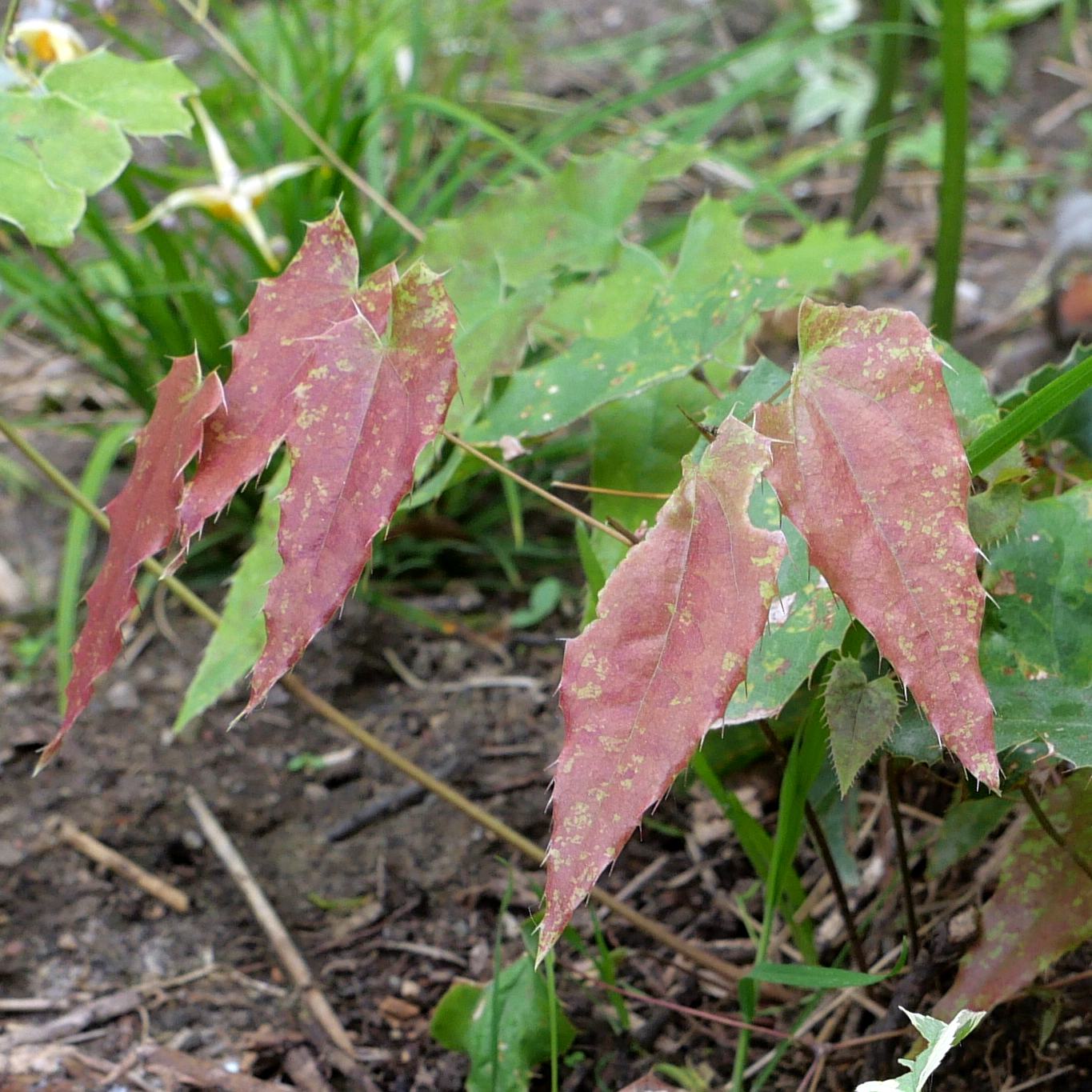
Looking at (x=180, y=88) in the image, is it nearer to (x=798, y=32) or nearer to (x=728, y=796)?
(x=728, y=796)

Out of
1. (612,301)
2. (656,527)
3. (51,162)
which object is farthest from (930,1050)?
(51,162)

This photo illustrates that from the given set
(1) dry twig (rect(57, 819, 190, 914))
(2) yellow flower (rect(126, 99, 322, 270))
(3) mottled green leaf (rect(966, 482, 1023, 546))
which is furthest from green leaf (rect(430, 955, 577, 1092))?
(2) yellow flower (rect(126, 99, 322, 270))

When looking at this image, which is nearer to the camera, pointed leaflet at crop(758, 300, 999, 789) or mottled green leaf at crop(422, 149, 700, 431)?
pointed leaflet at crop(758, 300, 999, 789)

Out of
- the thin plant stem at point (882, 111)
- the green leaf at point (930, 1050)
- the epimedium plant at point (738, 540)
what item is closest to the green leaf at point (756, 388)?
the epimedium plant at point (738, 540)

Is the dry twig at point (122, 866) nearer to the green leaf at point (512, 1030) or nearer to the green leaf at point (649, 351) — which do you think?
the green leaf at point (512, 1030)

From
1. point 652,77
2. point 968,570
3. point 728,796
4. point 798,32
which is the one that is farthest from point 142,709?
point 798,32

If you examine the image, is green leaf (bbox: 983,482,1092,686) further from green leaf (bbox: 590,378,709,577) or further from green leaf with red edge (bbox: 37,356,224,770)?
green leaf with red edge (bbox: 37,356,224,770)
